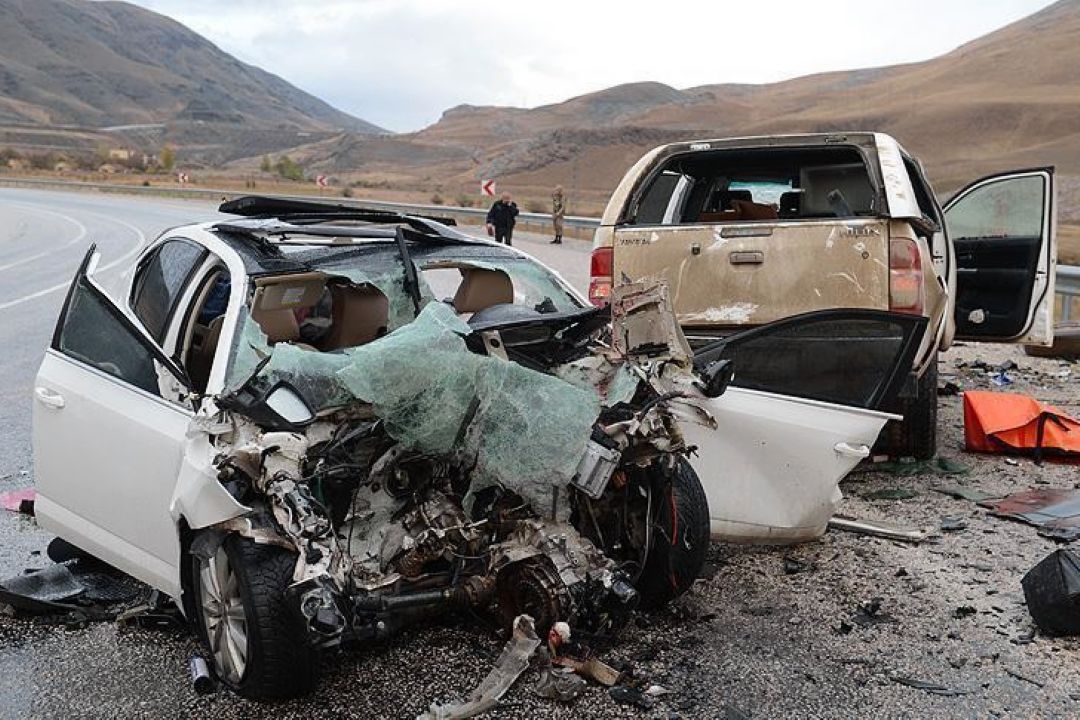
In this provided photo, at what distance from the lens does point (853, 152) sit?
6996mm

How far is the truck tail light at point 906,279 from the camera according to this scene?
5.94 metres

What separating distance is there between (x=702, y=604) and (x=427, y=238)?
2.05 m

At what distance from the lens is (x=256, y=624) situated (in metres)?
3.56

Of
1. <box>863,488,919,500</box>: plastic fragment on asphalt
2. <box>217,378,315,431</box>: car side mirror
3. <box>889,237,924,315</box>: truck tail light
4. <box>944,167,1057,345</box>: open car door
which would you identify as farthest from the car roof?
<box>944,167,1057,345</box>: open car door

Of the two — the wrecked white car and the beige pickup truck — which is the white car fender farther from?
the beige pickup truck

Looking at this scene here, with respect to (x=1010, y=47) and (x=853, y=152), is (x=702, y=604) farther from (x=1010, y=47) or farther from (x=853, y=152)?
(x=1010, y=47)

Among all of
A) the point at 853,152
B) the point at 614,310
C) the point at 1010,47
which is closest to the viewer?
the point at 614,310

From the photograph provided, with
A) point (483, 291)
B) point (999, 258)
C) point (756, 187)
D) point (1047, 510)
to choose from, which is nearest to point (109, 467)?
point (483, 291)

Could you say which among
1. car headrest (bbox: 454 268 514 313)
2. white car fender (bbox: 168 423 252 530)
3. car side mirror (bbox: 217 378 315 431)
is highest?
car headrest (bbox: 454 268 514 313)

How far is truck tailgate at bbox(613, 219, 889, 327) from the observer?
6.02 metres

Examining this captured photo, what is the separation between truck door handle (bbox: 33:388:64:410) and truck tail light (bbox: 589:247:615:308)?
3146 millimetres

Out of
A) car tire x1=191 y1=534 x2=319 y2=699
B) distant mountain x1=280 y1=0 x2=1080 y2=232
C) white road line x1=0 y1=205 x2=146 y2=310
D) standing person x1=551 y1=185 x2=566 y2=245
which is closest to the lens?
car tire x1=191 y1=534 x2=319 y2=699

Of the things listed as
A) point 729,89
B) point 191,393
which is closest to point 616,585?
point 191,393

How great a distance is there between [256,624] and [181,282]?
1849 millimetres
